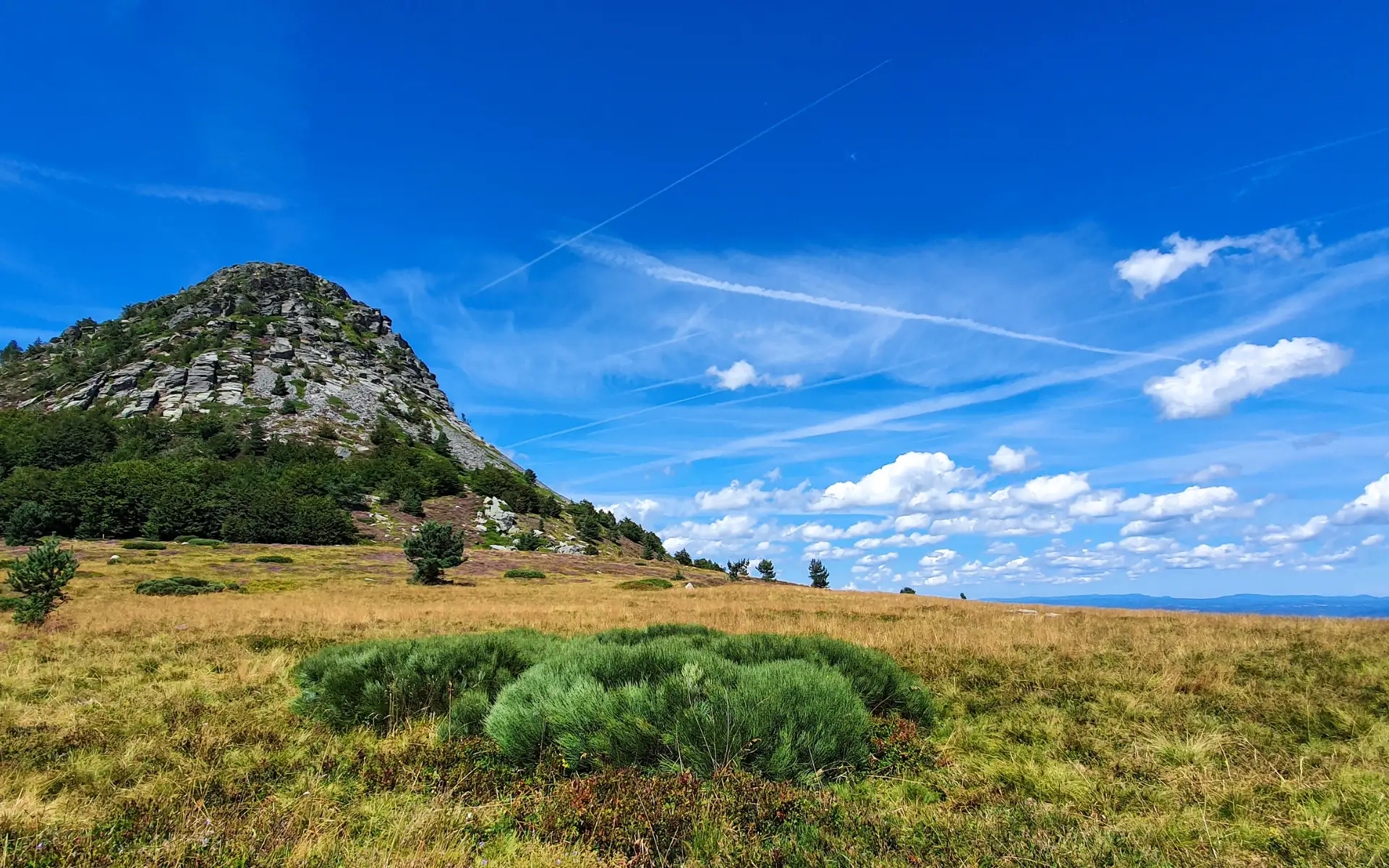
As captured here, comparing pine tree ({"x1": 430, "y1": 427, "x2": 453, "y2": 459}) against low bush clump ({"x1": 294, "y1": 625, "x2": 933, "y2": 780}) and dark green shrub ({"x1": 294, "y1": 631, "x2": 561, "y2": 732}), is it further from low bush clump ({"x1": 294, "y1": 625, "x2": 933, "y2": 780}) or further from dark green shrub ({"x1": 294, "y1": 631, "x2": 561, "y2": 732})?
low bush clump ({"x1": 294, "y1": 625, "x2": 933, "y2": 780})

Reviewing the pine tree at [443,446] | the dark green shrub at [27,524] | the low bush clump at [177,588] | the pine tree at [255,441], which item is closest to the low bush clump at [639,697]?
the low bush clump at [177,588]

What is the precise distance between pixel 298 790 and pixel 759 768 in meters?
4.40

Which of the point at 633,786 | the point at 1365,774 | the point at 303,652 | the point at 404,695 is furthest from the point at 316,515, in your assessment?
the point at 1365,774

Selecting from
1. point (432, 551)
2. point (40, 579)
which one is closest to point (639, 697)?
point (40, 579)

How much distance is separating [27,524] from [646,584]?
2319 inches

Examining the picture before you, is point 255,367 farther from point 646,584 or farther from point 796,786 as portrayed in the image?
point 796,786

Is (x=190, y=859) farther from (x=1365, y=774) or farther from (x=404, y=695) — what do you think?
(x=1365, y=774)

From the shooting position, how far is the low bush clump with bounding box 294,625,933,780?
5801mm

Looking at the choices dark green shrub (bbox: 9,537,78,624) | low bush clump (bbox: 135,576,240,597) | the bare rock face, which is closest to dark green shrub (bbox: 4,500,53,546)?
low bush clump (bbox: 135,576,240,597)

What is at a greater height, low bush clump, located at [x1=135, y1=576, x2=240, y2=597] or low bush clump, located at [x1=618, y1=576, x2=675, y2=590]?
low bush clump, located at [x1=618, y1=576, x2=675, y2=590]

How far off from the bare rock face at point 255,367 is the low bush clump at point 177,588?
72.9 m

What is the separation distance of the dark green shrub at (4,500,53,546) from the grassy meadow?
6024 centimetres

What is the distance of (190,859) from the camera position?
13.1 ft

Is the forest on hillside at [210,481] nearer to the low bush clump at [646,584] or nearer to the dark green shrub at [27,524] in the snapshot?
the dark green shrub at [27,524]
